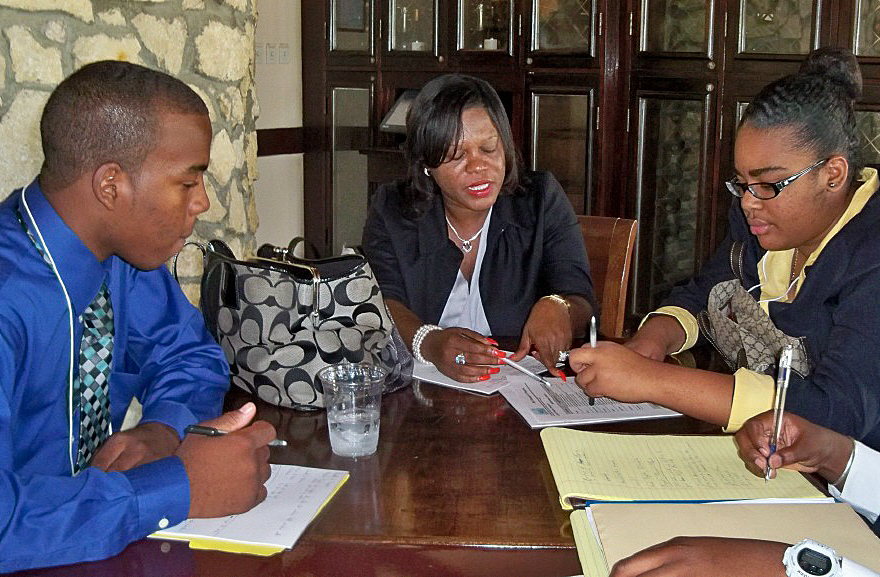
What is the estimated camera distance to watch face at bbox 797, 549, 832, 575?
3.18 feet

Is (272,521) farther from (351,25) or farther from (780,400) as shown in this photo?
(351,25)

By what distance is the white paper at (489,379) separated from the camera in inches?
69.4

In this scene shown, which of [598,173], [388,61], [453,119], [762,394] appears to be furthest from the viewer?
[388,61]

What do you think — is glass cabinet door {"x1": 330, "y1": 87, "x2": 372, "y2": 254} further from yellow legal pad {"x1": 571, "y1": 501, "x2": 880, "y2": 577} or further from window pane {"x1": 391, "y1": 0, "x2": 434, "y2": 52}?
yellow legal pad {"x1": 571, "y1": 501, "x2": 880, "y2": 577}

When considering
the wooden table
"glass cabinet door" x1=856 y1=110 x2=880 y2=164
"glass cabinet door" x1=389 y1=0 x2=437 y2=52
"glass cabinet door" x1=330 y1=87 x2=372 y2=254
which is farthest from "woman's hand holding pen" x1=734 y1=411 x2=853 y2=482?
"glass cabinet door" x1=330 y1=87 x2=372 y2=254

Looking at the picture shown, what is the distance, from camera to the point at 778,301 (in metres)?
1.77

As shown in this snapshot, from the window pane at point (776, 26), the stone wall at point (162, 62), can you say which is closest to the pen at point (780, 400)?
the stone wall at point (162, 62)

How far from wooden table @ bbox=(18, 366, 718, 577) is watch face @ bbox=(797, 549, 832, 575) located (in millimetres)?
249

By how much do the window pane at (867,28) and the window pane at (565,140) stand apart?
122cm

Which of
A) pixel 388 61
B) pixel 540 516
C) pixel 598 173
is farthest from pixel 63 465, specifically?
pixel 388 61

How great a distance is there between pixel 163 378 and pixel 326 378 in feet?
0.92

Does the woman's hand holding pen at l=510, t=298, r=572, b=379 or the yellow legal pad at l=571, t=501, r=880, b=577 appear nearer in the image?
the yellow legal pad at l=571, t=501, r=880, b=577

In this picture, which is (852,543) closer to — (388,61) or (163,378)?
(163,378)

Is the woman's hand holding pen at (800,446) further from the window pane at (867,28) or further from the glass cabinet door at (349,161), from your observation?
the glass cabinet door at (349,161)
